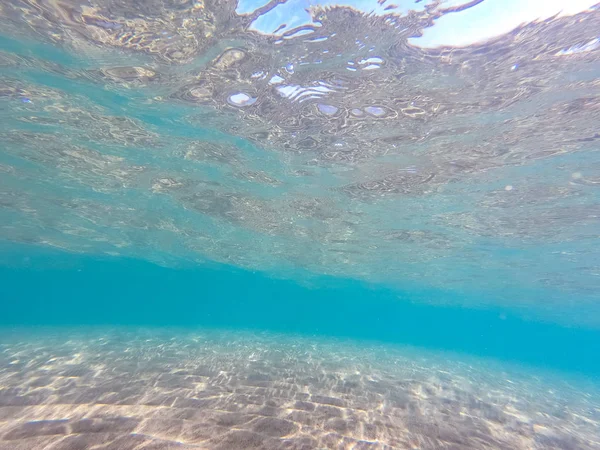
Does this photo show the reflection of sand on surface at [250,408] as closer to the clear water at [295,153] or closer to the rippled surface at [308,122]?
the clear water at [295,153]

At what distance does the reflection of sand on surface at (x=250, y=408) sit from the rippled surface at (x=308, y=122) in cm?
929

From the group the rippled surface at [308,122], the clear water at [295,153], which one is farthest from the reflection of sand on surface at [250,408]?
the rippled surface at [308,122]

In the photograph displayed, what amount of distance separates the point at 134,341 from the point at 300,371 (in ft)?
39.6

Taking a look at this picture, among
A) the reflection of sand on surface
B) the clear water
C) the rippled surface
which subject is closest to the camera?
the reflection of sand on surface

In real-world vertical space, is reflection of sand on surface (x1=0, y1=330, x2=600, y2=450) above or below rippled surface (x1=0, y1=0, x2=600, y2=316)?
below

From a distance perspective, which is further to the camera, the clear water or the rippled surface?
the rippled surface

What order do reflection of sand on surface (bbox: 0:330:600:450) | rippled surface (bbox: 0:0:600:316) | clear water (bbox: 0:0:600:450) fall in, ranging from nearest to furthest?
1. reflection of sand on surface (bbox: 0:330:600:450)
2. clear water (bbox: 0:0:600:450)
3. rippled surface (bbox: 0:0:600:316)

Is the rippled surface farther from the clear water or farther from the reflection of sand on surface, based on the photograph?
the reflection of sand on surface

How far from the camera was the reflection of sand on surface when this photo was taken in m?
5.48

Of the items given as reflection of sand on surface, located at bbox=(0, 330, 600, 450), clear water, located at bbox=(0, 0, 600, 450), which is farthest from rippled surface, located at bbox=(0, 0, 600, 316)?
reflection of sand on surface, located at bbox=(0, 330, 600, 450)

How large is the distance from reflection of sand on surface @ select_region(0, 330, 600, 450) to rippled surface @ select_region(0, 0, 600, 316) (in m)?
9.29

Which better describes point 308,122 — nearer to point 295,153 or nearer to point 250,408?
point 295,153

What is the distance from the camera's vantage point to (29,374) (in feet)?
32.4

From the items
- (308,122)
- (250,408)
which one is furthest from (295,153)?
(250,408)
